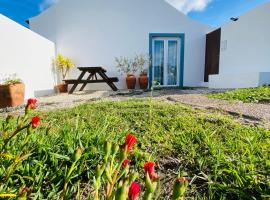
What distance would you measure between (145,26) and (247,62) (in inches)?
152

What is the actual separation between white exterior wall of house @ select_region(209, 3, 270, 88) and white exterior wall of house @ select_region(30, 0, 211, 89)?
208 cm

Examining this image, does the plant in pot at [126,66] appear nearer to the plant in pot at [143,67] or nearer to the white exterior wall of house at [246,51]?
the plant in pot at [143,67]

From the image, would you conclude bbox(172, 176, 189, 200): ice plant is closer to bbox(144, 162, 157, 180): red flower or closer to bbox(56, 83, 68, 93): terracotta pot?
bbox(144, 162, 157, 180): red flower

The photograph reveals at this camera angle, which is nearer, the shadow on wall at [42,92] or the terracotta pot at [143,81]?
the shadow on wall at [42,92]

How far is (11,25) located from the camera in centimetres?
482

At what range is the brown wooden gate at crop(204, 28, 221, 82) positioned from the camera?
771cm

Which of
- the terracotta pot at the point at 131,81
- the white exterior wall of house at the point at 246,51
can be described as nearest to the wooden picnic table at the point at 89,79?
the terracotta pot at the point at 131,81

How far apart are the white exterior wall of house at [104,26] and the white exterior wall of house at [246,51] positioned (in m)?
2.08

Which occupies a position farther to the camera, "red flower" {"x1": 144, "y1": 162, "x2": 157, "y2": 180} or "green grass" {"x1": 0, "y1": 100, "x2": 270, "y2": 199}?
"green grass" {"x1": 0, "y1": 100, "x2": 270, "y2": 199}

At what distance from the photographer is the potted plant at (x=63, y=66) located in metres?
7.42

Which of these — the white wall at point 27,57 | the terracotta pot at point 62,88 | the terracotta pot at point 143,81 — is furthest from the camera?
the terracotta pot at point 143,81

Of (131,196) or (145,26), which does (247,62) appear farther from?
(131,196)

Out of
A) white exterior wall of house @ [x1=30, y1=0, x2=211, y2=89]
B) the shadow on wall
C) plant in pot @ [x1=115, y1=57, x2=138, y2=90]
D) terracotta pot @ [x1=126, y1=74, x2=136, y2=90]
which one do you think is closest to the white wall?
the shadow on wall

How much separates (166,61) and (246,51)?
9.88 ft
